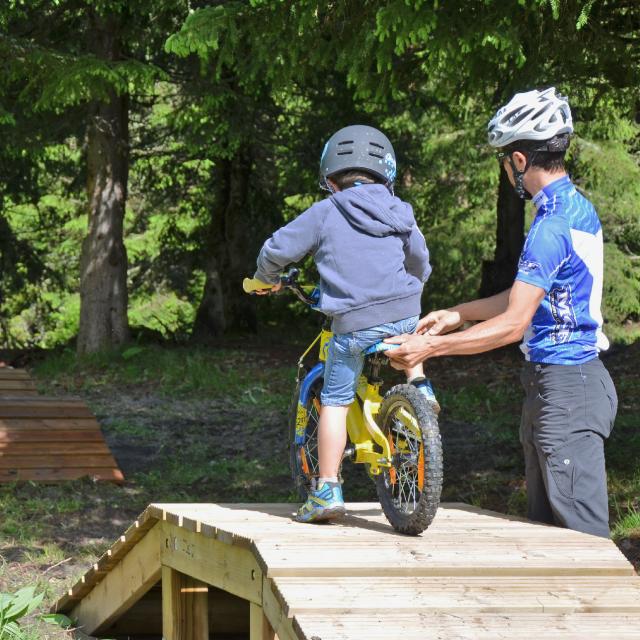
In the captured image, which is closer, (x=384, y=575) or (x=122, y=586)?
(x=384, y=575)

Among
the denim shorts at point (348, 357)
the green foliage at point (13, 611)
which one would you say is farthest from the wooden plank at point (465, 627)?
the green foliage at point (13, 611)

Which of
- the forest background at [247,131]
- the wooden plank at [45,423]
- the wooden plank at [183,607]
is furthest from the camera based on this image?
the wooden plank at [45,423]

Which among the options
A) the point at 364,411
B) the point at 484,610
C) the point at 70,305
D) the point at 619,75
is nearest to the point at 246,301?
the point at 70,305

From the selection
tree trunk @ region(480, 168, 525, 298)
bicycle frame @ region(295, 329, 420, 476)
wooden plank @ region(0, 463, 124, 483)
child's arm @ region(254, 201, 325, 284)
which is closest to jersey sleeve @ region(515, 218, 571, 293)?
bicycle frame @ region(295, 329, 420, 476)

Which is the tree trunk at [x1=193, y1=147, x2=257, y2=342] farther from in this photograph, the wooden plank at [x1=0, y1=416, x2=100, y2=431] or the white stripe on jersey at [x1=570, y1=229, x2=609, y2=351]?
the white stripe on jersey at [x1=570, y1=229, x2=609, y2=351]

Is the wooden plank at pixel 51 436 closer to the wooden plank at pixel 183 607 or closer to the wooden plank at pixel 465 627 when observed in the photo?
the wooden plank at pixel 183 607

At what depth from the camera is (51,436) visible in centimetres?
959

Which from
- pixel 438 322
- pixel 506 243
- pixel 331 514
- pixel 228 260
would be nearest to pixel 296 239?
pixel 438 322

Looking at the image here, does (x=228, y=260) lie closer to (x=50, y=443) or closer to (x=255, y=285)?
(x=50, y=443)

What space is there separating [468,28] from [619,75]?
76.9 inches

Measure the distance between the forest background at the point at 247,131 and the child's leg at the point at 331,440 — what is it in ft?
11.3

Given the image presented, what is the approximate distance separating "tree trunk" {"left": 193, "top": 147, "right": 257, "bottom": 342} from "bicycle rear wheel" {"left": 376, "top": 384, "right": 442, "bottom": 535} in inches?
566

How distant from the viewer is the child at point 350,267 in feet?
15.2

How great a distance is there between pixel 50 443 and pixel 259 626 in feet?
18.3
